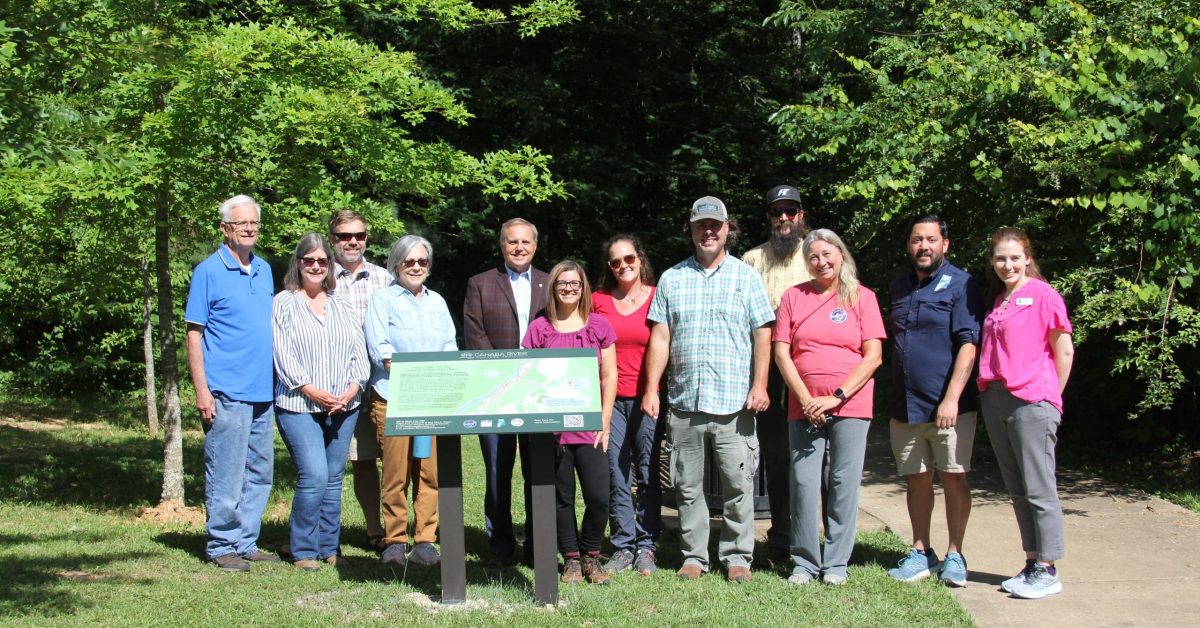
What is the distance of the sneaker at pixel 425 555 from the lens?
627 centimetres

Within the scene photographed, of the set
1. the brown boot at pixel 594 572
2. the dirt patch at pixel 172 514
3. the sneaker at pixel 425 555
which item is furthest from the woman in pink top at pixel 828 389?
the dirt patch at pixel 172 514

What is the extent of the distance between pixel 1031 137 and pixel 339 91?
189 inches

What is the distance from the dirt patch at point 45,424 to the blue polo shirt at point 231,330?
960 centimetres

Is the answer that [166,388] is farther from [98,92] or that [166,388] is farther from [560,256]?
[560,256]

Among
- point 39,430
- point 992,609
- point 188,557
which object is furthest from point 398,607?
point 39,430

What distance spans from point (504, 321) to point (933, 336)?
229 cm

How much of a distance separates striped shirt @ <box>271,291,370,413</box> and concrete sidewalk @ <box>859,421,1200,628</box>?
134 inches

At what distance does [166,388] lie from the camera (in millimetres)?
8570

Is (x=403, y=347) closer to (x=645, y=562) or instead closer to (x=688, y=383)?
(x=688, y=383)

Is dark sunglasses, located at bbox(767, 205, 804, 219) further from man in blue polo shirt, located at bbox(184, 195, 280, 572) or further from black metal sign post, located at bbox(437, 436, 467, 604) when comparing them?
man in blue polo shirt, located at bbox(184, 195, 280, 572)

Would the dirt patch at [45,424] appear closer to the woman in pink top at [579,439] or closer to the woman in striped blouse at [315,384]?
the woman in striped blouse at [315,384]

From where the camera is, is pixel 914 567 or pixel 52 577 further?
pixel 914 567

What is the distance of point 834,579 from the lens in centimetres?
577

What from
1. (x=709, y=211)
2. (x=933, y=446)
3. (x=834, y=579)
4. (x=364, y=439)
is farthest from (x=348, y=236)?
(x=933, y=446)
